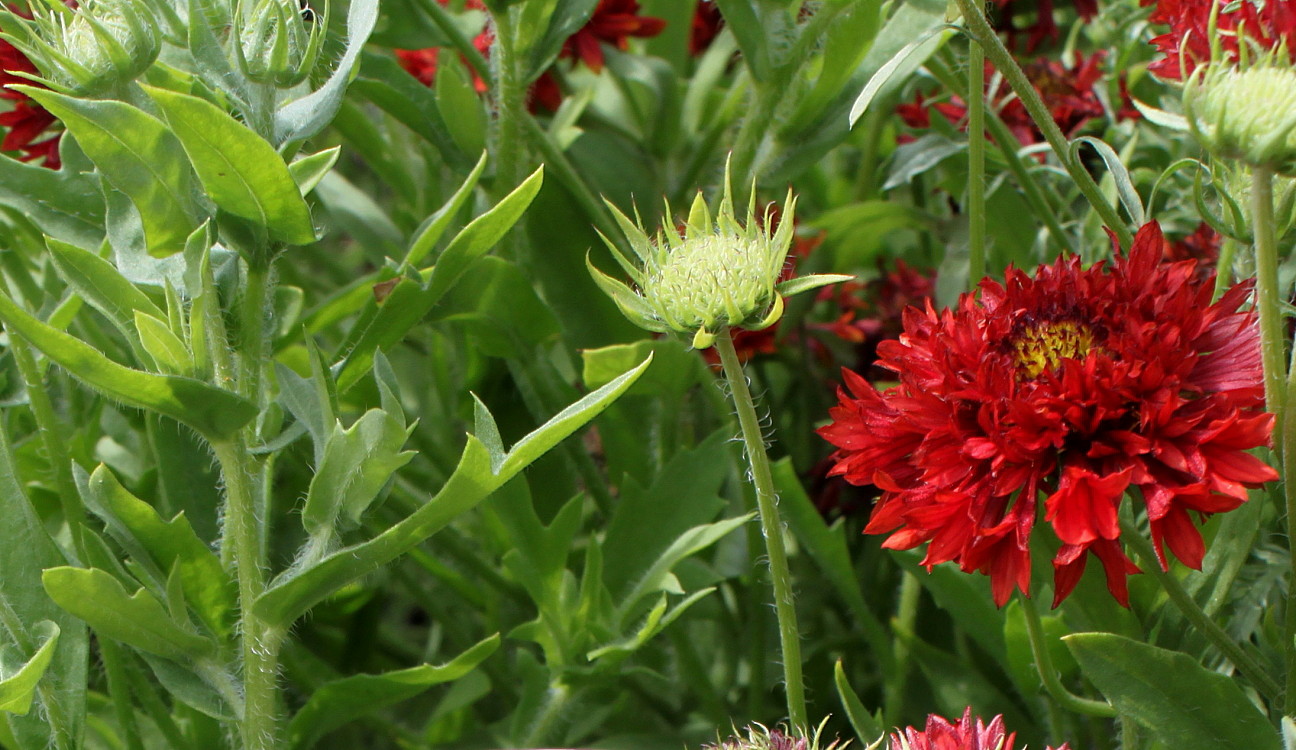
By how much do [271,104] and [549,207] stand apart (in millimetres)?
272

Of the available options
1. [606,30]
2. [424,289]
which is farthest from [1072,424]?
[606,30]

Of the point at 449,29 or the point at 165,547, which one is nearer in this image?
the point at 165,547

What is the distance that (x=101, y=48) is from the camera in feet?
1.56

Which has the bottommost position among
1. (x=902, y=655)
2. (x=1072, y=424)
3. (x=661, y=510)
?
(x=902, y=655)

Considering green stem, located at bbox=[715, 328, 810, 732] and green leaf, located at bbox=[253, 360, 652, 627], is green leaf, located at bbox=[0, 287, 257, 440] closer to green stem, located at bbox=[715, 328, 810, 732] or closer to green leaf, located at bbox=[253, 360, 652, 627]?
green leaf, located at bbox=[253, 360, 652, 627]

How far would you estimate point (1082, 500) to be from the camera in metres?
0.41

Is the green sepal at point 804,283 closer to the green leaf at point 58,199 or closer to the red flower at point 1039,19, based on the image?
the green leaf at point 58,199

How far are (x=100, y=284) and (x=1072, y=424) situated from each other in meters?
0.37

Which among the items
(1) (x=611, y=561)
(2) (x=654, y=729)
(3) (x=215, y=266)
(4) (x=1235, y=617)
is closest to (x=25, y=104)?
(3) (x=215, y=266)

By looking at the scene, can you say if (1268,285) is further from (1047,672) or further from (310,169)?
(310,169)

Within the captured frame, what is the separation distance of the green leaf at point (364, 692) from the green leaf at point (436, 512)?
7cm

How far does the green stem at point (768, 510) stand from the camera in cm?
44

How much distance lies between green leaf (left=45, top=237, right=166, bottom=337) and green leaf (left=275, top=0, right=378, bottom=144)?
0.07 m

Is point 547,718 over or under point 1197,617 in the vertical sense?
under
